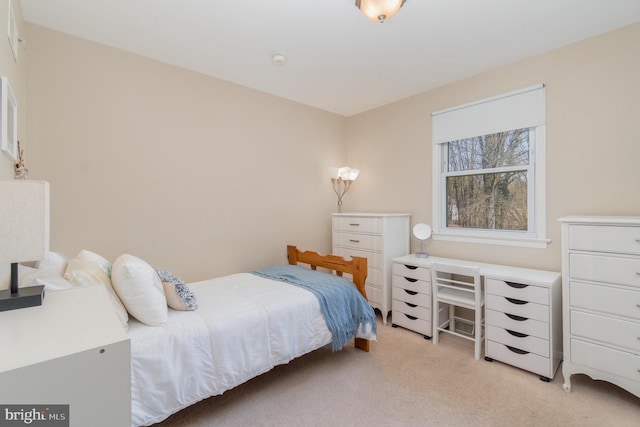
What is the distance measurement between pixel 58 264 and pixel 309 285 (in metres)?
1.59

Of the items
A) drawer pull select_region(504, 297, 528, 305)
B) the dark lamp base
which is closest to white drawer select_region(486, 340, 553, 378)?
drawer pull select_region(504, 297, 528, 305)

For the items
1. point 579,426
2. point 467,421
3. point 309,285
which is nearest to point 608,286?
point 579,426

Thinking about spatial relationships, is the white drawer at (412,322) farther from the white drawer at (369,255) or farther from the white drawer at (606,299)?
the white drawer at (606,299)

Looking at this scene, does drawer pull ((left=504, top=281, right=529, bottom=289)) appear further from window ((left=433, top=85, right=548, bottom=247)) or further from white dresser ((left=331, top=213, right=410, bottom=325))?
white dresser ((left=331, top=213, right=410, bottom=325))

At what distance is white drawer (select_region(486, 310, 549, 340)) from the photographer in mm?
2127

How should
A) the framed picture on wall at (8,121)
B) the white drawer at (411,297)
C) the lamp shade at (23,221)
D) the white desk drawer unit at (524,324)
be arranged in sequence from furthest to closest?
the white drawer at (411,297)
the white desk drawer unit at (524,324)
the framed picture on wall at (8,121)
the lamp shade at (23,221)

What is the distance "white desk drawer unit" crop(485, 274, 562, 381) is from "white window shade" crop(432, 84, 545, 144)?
134 centimetres

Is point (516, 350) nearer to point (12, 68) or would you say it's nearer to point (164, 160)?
point (164, 160)

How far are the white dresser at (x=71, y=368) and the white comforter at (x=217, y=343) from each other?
705mm

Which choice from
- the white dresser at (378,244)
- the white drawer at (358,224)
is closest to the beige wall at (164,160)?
the white drawer at (358,224)

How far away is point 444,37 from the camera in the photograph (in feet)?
7.32

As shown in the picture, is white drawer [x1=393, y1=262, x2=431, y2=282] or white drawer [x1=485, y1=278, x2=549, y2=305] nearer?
white drawer [x1=485, y1=278, x2=549, y2=305]

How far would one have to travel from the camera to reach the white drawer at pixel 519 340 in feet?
6.97

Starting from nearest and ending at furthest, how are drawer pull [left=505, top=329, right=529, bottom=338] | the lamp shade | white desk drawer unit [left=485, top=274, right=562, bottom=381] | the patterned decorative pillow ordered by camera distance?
the lamp shade, the patterned decorative pillow, white desk drawer unit [left=485, top=274, right=562, bottom=381], drawer pull [left=505, top=329, right=529, bottom=338]
